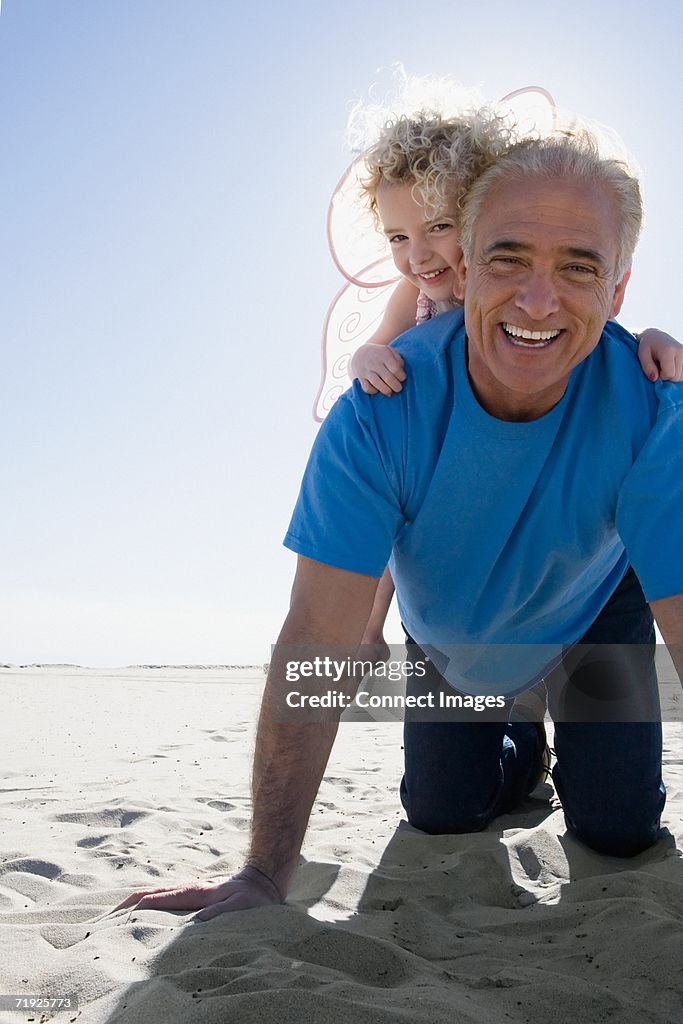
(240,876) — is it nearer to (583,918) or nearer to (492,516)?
(583,918)

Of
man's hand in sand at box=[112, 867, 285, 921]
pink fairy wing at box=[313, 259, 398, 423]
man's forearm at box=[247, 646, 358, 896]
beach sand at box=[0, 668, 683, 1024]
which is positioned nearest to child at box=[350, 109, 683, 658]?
pink fairy wing at box=[313, 259, 398, 423]

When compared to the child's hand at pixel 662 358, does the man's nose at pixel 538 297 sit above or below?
above

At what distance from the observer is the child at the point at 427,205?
7.36 feet

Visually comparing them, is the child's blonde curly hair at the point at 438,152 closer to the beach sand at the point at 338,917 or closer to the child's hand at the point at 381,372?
the child's hand at the point at 381,372

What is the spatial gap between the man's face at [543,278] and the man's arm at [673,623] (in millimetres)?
597

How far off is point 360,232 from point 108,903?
7.56 feet

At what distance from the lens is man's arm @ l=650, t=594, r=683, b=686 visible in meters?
2.01

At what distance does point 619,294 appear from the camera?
93.0 inches

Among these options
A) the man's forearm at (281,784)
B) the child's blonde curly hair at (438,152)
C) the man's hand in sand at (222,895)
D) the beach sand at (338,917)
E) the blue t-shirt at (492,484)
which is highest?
the child's blonde curly hair at (438,152)

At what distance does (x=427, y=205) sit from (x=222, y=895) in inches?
75.4

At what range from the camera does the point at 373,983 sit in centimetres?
171

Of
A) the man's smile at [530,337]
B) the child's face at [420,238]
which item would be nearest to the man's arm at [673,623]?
the man's smile at [530,337]

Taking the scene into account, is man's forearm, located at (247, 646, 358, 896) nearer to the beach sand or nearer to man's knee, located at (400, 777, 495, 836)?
the beach sand

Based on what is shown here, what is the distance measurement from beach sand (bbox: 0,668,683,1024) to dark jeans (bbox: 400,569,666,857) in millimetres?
91
